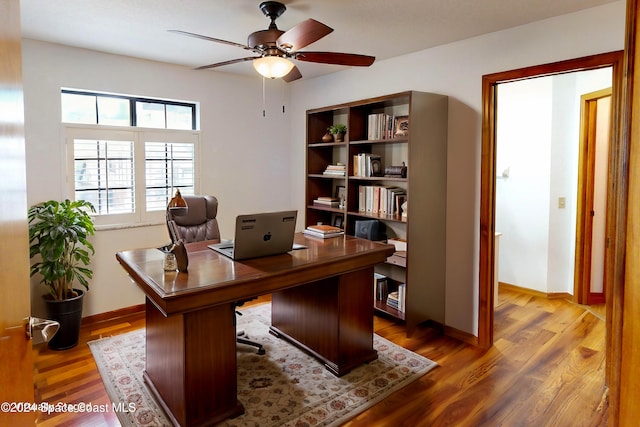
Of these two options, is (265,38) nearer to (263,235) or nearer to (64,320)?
(263,235)

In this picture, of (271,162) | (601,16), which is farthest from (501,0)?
(271,162)

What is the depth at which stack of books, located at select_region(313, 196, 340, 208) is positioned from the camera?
13.9 ft

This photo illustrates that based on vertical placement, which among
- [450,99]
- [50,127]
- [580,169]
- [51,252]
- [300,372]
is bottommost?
[300,372]

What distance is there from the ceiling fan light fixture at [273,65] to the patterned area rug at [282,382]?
199cm

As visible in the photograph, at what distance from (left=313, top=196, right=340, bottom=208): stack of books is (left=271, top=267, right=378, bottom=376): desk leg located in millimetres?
1414

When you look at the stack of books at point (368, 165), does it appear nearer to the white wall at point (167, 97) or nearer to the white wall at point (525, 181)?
the white wall at point (167, 97)

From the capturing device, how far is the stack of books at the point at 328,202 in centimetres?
423

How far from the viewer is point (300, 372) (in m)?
2.72

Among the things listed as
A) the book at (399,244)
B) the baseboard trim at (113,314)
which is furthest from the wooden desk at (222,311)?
the baseboard trim at (113,314)

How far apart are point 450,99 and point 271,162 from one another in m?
2.29

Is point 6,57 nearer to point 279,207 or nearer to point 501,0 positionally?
point 501,0

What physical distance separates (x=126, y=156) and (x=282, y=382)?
8.32 ft

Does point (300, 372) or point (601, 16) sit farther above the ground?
point (601, 16)

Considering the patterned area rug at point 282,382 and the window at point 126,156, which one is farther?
the window at point 126,156
